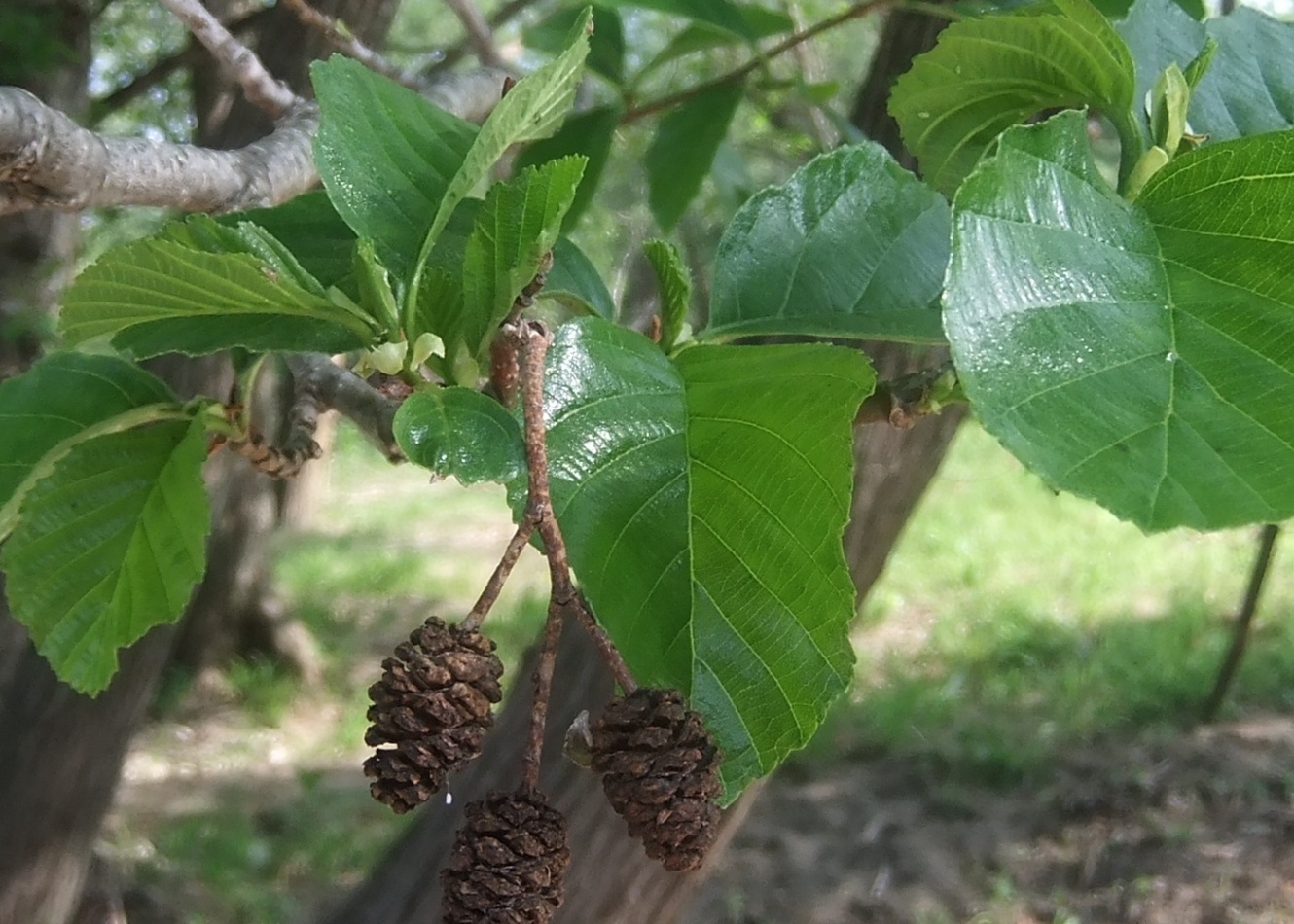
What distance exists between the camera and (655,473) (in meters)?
0.46

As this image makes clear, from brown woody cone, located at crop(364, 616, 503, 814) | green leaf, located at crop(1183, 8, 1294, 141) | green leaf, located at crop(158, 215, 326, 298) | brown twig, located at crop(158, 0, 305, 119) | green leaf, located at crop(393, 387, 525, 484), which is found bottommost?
brown woody cone, located at crop(364, 616, 503, 814)

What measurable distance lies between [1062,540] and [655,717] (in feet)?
14.4

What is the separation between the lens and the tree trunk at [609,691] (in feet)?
4.45


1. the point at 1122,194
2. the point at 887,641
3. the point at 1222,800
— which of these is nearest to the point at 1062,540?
the point at 887,641

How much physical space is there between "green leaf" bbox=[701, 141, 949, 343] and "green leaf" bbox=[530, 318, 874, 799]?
12cm

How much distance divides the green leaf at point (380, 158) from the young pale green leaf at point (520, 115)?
31 millimetres

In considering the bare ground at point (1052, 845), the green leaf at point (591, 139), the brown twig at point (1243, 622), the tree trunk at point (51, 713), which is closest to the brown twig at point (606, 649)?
the green leaf at point (591, 139)

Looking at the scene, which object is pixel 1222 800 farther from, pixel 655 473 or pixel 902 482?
pixel 655 473

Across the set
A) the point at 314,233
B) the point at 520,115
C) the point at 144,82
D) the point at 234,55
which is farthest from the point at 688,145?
the point at 144,82

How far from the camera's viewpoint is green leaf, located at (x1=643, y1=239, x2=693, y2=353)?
0.54 m

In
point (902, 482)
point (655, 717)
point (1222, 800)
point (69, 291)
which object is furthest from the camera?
point (1222, 800)

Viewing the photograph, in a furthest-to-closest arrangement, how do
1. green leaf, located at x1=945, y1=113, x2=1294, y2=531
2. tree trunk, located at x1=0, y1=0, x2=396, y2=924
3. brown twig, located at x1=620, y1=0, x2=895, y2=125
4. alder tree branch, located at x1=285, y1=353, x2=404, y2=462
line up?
tree trunk, located at x1=0, y1=0, x2=396, y2=924
brown twig, located at x1=620, y1=0, x2=895, y2=125
alder tree branch, located at x1=285, y1=353, x2=404, y2=462
green leaf, located at x1=945, y1=113, x2=1294, y2=531

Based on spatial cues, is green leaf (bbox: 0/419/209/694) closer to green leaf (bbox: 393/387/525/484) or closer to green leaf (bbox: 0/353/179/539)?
green leaf (bbox: 0/353/179/539)

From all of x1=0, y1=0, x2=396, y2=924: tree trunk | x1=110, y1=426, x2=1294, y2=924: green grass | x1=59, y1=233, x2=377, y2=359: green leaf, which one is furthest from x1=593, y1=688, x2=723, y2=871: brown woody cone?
x1=110, y1=426, x2=1294, y2=924: green grass
